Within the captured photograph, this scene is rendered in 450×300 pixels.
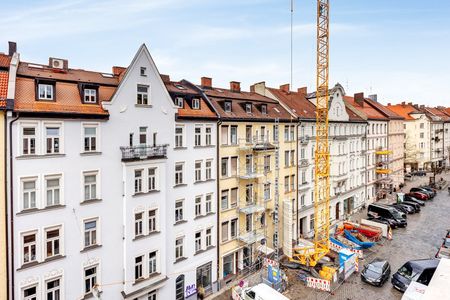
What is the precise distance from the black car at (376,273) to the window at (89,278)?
71.6 feet

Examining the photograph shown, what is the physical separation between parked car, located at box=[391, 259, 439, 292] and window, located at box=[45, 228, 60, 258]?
83.4ft

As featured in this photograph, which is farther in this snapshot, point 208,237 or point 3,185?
point 208,237

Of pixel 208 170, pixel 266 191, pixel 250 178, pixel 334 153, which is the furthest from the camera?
pixel 334 153

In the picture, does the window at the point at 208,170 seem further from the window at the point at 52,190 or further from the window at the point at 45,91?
the window at the point at 45,91

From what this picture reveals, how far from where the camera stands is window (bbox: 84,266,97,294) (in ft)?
58.2

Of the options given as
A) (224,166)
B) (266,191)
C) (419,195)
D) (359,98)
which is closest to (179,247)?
(224,166)

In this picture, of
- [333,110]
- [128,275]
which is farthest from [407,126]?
[128,275]

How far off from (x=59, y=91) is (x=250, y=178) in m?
16.3

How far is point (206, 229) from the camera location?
24.6 meters

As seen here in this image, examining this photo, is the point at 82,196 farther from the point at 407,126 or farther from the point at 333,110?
the point at 407,126

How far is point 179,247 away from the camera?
22.8 m

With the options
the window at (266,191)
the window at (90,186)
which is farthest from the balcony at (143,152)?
the window at (266,191)

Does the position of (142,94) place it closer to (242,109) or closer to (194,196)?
(194,196)

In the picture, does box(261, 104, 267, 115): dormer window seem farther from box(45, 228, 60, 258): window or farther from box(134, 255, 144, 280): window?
box(45, 228, 60, 258): window
